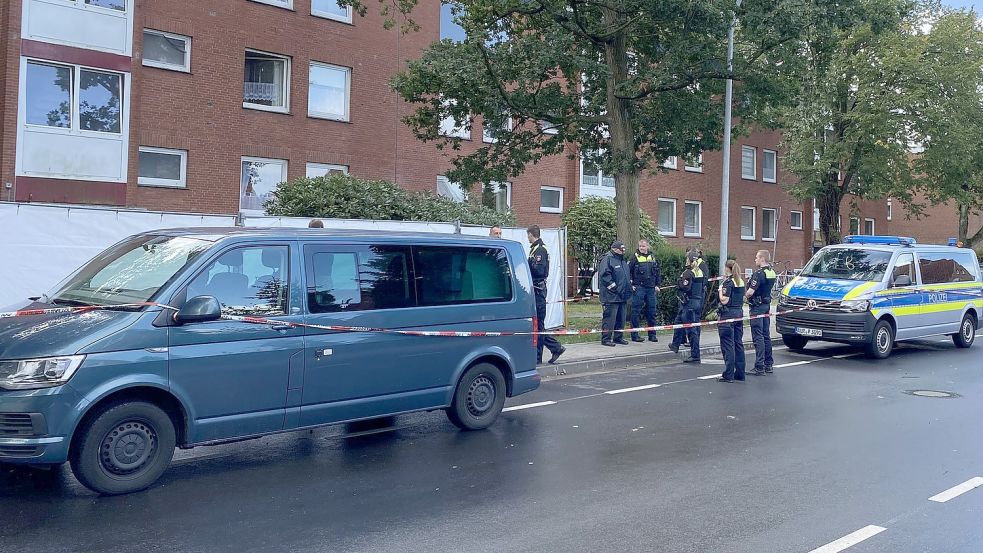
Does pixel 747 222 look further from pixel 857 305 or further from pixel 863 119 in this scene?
pixel 857 305

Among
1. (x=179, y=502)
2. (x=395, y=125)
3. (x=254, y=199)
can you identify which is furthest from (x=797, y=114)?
(x=179, y=502)

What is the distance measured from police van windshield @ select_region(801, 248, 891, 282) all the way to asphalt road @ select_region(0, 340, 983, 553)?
18.0 feet

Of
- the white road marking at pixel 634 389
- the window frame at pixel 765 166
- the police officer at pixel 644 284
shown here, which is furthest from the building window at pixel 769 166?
the white road marking at pixel 634 389

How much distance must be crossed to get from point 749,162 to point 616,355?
28.2 metres

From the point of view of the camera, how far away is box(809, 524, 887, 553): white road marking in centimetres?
520

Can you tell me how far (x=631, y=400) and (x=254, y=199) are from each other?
14.7 metres

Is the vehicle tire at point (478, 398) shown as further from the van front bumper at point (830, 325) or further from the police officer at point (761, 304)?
the van front bumper at point (830, 325)

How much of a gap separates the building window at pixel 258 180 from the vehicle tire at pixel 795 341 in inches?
508

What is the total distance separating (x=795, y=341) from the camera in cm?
1597

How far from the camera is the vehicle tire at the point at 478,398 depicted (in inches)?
330

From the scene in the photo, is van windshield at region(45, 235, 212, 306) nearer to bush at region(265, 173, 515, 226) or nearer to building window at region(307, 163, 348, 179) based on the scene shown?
bush at region(265, 173, 515, 226)

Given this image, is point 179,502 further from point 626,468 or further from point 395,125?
point 395,125

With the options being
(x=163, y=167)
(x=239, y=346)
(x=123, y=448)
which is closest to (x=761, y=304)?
(x=239, y=346)

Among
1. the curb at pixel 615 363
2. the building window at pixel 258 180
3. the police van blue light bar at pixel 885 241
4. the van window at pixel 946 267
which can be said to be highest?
the building window at pixel 258 180
